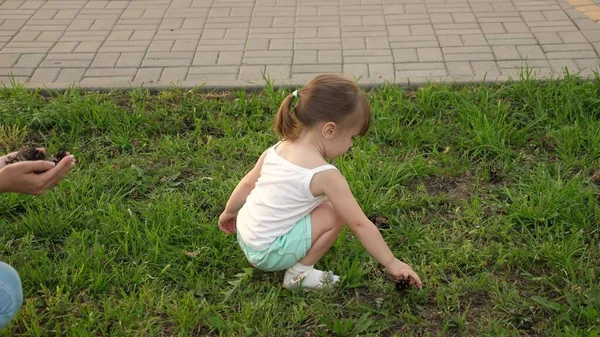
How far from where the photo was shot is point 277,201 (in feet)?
9.90

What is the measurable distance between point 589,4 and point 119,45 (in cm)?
363

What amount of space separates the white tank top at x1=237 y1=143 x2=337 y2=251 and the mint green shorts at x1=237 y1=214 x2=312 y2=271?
0.02 metres

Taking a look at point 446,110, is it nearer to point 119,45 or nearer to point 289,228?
point 289,228

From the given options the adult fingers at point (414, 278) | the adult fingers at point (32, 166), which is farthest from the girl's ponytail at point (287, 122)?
the adult fingers at point (32, 166)

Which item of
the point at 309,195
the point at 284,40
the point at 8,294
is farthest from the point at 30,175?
the point at 284,40

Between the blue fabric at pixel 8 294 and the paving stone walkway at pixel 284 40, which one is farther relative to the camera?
the paving stone walkway at pixel 284 40

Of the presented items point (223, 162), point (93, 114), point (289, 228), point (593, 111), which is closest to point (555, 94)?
point (593, 111)

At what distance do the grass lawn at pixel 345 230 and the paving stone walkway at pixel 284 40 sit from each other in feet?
1.37

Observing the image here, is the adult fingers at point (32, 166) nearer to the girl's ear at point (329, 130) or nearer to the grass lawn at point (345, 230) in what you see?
the grass lawn at point (345, 230)

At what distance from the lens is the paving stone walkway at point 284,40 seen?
5250mm

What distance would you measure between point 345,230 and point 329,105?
0.81 meters

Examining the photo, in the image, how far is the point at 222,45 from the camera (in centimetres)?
580

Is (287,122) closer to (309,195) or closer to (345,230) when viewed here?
(309,195)

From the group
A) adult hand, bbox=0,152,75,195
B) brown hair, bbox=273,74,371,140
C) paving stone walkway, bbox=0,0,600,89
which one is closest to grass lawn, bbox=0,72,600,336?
paving stone walkway, bbox=0,0,600,89
